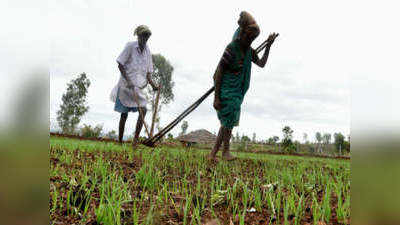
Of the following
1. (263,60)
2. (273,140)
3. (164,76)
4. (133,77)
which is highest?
(164,76)

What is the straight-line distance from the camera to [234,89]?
3781 millimetres

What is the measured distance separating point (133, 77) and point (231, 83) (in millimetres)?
2180

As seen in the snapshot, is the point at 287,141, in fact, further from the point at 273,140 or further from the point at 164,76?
the point at 164,76

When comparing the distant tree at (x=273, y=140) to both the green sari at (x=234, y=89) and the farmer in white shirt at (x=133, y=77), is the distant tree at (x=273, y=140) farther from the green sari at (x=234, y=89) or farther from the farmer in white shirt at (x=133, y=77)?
the green sari at (x=234, y=89)

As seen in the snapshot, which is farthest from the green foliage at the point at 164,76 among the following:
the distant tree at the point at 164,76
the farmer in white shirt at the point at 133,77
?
the farmer in white shirt at the point at 133,77

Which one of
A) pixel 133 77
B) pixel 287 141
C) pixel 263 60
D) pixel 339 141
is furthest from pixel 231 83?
pixel 339 141

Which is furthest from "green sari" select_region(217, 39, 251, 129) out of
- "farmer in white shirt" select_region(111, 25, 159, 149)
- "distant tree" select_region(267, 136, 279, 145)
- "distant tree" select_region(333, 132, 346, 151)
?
"distant tree" select_region(333, 132, 346, 151)

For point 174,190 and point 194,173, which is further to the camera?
point 194,173

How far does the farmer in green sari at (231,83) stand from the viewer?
3.61 metres

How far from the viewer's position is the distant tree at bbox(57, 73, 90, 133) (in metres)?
25.9
